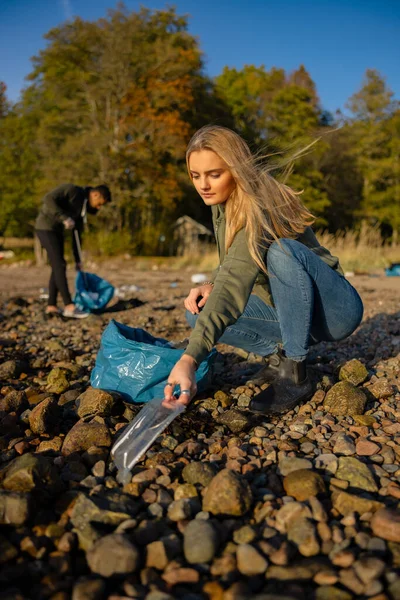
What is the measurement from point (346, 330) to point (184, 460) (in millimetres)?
1039

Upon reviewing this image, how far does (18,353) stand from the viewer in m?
3.20

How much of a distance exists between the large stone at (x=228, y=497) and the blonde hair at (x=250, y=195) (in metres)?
0.82

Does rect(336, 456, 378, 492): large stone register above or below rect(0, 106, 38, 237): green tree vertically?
below

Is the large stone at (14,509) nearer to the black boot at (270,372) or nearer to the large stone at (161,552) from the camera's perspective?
the large stone at (161,552)

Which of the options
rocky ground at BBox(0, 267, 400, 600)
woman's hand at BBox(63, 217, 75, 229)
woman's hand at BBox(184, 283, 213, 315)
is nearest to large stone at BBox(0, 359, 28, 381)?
rocky ground at BBox(0, 267, 400, 600)

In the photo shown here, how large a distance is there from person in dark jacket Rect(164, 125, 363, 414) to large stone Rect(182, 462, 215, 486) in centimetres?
24

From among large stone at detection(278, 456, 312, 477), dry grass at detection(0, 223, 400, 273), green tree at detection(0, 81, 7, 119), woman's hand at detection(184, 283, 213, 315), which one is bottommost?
dry grass at detection(0, 223, 400, 273)

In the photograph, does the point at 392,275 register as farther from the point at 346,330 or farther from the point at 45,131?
the point at 45,131

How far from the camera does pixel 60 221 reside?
197 inches

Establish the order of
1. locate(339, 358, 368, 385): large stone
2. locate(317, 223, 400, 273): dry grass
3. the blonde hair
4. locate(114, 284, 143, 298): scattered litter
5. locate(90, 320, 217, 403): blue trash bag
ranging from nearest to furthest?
the blonde hair
locate(90, 320, 217, 403): blue trash bag
locate(339, 358, 368, 385): large stone
locate(114, 284, 143, 298): scattered litter
locate(317, 223, 400, 273): dry grass

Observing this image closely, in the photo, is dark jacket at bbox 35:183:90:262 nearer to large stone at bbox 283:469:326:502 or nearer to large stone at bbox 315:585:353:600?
large stone at bbox 283:469:326:502

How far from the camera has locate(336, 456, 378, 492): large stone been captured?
1.43 m

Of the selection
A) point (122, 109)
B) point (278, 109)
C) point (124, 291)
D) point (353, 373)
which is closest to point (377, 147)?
point (278, 109)

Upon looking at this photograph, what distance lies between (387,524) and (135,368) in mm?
1294
